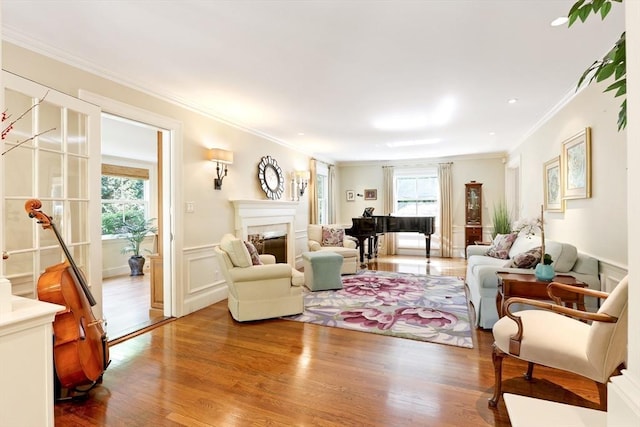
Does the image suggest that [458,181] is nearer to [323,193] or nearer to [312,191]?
[323,193]

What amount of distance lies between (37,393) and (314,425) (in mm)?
1326

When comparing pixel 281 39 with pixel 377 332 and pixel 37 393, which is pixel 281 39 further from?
pixel 377 332

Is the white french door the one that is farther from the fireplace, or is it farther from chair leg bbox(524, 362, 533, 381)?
chair leg bbox(524, 362, 533, 381)

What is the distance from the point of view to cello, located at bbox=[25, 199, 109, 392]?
6.22 ft

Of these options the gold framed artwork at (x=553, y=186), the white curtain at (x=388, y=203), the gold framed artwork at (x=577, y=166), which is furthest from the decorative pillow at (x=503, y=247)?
the white curtain at (x=388, y=203)

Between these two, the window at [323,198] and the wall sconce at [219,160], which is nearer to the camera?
the wall sconce at [219,160]

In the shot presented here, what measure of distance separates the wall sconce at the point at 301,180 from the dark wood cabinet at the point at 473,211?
386 centimetres

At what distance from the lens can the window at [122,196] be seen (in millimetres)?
6125

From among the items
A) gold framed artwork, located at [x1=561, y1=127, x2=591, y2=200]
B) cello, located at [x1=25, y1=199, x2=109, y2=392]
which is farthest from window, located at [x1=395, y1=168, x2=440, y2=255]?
cello, located at [x1=25, y1=199, x2=109, y2=392]

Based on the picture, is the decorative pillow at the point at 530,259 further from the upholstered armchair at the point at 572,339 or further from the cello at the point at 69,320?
the cello at the point at 69,320

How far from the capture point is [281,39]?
2354 mm

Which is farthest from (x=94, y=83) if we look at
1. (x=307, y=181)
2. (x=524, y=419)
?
(x=307, y=181)

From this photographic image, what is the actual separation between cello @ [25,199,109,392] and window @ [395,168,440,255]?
7145 millimetres

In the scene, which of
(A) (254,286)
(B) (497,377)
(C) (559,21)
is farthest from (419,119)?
(B) (497,377)
